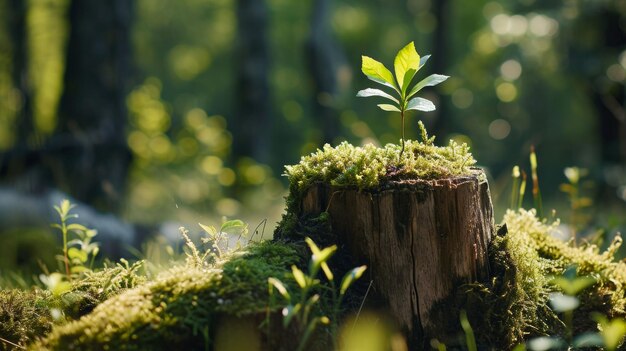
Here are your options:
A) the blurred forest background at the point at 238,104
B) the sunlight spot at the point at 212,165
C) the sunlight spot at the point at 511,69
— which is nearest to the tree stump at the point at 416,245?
the blurred forest background at the point at 238,104

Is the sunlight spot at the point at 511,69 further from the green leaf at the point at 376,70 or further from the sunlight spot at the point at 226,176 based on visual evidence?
the green leaf at the point at 376,70

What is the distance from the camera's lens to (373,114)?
100ft

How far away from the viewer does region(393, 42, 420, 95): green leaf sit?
105 inches

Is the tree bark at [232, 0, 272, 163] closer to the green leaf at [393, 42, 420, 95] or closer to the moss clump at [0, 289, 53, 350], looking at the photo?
the moss clump at [0, 289, 53, 350]

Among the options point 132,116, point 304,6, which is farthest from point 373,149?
point 304,6

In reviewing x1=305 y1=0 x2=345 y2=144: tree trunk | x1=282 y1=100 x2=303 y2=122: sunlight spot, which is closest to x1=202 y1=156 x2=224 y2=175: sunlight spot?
x1=305 y1=0 x2=345 y2=144: tree trunk

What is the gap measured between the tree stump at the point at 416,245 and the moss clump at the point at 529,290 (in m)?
0.13

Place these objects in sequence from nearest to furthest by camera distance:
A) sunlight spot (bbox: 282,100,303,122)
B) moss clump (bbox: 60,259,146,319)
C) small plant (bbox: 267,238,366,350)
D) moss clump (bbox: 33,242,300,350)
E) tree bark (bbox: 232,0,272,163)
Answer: small plant (bbox: 267,238,366,350)
moss clump (bbox: 33,242,300,350)
moss clump (bbox: 60,259,146,319)
tree bark (bbox: 232,0,272,163)
sunlight spot (bbox: 282,100,303,122)

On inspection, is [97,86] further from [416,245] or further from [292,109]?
[292,109]

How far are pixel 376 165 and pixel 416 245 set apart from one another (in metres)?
0.38

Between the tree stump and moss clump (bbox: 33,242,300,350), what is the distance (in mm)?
438

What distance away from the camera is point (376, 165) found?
277 cm

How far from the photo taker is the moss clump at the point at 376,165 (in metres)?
2.72

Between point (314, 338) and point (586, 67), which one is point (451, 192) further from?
point (586, 67)
